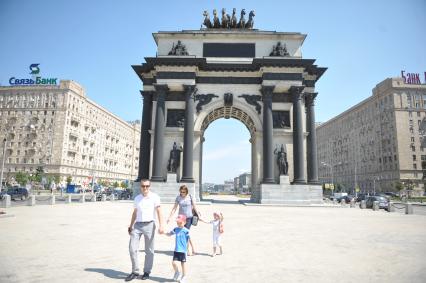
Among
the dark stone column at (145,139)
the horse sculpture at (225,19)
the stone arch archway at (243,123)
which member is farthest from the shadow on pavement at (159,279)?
the horse sculpture at (225,19)

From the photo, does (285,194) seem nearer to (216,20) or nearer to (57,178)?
(216,20)

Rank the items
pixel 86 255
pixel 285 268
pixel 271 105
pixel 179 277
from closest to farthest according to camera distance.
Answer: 1. pixel 179 277
2. pixel 285 268
3. pixel 86 255
4. pixel 271 105

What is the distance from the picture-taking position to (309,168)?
1258 inches

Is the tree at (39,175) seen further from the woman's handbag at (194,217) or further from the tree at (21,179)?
the woman's handbag at (194,217)

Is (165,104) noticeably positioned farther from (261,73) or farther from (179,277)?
(179,277)

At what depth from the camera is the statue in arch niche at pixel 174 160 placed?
30125 mm

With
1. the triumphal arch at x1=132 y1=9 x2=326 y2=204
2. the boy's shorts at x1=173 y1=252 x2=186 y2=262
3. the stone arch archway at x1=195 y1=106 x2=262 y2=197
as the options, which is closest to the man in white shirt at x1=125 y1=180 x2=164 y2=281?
the boy's shorts at x1=173 y1=252 x2=186 y2=262

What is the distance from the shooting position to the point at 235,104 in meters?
32.4

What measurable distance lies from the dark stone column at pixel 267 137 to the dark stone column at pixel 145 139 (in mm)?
13214

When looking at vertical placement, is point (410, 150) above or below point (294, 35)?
below

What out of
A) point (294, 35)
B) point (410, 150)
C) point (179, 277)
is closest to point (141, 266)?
point (179, 277)

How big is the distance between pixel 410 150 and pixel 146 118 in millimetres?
81038

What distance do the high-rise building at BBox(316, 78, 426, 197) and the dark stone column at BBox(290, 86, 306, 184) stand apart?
138ft

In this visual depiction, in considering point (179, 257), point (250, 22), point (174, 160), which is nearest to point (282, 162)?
point (174, 160)
